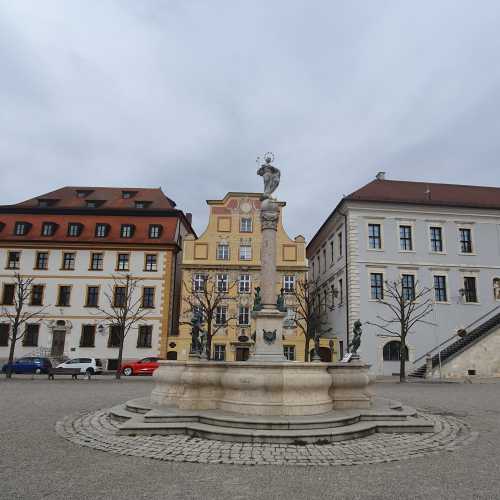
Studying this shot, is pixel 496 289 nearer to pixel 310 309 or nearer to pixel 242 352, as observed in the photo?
pixel 310 309

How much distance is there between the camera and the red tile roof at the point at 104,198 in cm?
3950

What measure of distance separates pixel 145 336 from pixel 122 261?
6.46 m

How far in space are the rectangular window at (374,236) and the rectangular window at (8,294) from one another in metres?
27.9

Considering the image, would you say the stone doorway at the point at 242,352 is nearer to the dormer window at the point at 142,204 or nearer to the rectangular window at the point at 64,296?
the rectangular window at the point at 64,296

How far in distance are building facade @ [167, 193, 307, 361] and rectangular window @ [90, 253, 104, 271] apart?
674cm

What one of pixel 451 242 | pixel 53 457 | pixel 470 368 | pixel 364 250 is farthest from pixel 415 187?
pixel 53 457

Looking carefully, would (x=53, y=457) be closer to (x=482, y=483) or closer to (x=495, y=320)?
(x=482, y=483)

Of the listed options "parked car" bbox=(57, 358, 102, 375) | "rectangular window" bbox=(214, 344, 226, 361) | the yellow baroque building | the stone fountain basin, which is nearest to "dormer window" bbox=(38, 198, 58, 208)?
the yellow baroque building

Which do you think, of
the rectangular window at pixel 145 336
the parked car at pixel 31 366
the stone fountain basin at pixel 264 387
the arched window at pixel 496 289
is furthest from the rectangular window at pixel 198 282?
the stone fountain basin at pixel 264 387

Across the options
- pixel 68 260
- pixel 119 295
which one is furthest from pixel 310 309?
pixel 68 260

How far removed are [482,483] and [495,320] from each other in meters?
26.3

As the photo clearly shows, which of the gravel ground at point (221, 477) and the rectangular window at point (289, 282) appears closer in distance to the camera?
the gravel ground at point (221, 477)

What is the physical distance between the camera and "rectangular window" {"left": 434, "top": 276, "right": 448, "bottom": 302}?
1216 inches

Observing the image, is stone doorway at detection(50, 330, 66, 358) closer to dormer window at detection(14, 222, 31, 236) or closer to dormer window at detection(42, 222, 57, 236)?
dormer window at detection(42, 222, 57, 236)
